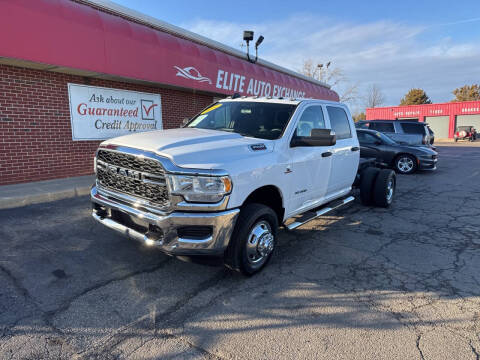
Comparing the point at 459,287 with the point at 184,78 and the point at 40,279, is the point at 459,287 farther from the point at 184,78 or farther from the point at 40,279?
the point at 184,78

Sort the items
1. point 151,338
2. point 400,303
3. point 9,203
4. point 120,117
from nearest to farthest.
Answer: point 151,338
point 400,303
point 9,203
point 120,117

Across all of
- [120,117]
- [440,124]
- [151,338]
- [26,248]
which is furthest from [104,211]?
[440,124]

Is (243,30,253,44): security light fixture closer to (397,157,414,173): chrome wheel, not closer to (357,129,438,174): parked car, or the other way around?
(357,129,438,174): parked car

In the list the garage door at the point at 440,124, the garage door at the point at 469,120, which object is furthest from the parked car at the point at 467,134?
the garage door at the point at 440,124

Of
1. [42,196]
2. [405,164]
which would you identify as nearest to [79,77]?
[42,196]

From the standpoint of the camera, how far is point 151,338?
246 centimetres

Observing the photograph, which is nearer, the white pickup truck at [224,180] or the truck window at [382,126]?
the white pickup truck at [224,180]

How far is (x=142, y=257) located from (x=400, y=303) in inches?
114

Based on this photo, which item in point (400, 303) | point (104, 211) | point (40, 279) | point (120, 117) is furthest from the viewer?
point (120, 117)

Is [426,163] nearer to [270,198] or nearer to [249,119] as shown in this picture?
[249,119]

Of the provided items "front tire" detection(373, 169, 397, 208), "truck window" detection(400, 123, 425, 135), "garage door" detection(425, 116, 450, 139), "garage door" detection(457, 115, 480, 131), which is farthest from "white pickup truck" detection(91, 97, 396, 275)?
"garage door" detection(457, 115, 480, 131)

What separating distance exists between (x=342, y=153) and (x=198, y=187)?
307 centimetres

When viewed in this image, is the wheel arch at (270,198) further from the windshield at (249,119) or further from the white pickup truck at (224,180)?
the windshield at (249,119)

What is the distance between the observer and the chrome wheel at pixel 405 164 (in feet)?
38.4
